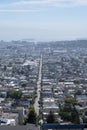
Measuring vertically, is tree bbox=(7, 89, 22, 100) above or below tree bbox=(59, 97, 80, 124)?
above

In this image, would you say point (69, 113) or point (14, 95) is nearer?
point (69, 113)

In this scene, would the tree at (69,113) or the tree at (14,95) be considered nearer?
the tree at (69,113)

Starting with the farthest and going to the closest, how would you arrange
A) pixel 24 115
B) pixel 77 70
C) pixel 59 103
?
1. pixel 77 70
2. pixel 59 103
3. pixel 24 115

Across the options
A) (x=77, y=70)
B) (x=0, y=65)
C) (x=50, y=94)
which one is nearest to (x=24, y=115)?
(x=50, y=94)

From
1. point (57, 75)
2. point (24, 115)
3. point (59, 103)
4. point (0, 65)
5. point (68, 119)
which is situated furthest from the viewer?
point (0, 65)

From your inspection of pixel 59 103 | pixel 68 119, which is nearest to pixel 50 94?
pixel 59 103

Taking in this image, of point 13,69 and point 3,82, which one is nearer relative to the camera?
point 3,82

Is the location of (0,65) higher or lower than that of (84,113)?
higher

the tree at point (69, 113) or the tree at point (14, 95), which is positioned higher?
the tree at point (14, 95)

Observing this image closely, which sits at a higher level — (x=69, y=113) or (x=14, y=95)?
(x=14, y=95)

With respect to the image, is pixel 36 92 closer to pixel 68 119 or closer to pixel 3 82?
pixel 3 82

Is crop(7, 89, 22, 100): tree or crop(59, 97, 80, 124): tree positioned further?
crop(7, 89, 22, 100): tree
